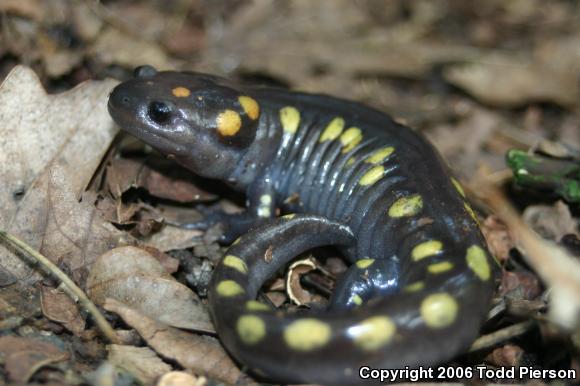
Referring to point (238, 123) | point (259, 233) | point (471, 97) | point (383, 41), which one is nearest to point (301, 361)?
point (259, 233)

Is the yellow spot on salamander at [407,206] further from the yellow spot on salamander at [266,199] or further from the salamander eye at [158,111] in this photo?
the salamander eye at [158,111]

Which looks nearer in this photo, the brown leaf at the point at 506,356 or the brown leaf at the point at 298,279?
the brown leaf at the point at 506,356

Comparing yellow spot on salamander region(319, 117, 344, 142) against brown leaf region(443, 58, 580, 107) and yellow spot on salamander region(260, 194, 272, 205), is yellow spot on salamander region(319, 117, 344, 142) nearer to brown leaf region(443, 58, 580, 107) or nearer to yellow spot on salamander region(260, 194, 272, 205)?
yellow spot on salamander region(260, 194, 272, 205)

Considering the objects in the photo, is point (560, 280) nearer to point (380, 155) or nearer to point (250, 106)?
point (380, 155)

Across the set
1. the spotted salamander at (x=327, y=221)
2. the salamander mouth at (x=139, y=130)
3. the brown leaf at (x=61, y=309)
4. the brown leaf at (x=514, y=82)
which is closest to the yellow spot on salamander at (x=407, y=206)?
the spotted salamander at (x=327, y=221)

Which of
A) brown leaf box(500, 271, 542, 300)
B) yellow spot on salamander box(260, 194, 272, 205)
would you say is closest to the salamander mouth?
yellow spot on salamander box(260, 194, 272, 205)

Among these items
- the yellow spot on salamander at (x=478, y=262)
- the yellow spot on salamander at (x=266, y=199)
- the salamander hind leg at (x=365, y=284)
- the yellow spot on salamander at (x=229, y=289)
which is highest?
the yellow spot on salamander at (x=478, y=262)

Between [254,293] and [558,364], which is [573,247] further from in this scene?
[254,293]

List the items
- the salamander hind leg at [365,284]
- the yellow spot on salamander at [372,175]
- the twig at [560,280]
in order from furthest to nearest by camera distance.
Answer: the yellow spot on salamander at [372,175], the salamander hind leg at [365,284], the twig at [560,280]
